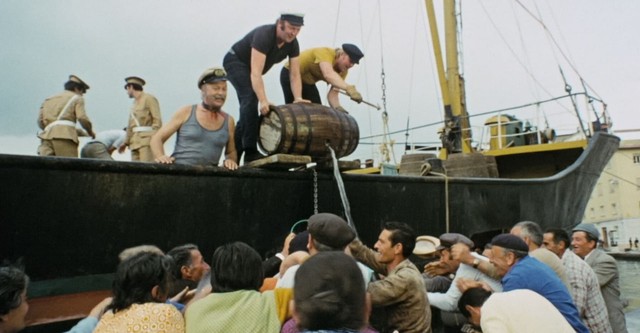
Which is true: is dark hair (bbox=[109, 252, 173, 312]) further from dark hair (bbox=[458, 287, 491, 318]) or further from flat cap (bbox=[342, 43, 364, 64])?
flat cap (bbox=[342, 43, 364, 64])

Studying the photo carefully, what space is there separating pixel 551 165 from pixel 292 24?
7404 mm

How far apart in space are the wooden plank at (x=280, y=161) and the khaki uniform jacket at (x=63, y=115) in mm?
1975

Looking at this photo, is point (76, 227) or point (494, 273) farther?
point (494, 273)

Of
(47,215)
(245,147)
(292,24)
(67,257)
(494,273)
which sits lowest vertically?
(494,273)

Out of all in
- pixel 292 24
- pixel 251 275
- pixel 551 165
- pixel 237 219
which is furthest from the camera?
pixel 551 165

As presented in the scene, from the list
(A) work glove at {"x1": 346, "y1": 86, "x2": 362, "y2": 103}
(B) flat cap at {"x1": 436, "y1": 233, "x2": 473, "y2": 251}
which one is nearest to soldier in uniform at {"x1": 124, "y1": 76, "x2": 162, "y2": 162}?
(A) work glove at {"x1": 346, "y1": 86, "x2": 362, "y2": 103}

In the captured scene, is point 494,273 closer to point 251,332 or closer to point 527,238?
point 527,238

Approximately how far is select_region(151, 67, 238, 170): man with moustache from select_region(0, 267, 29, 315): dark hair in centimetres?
175

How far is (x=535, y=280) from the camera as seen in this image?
289 cm

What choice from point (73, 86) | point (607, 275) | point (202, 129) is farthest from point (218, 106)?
point (607, 275)

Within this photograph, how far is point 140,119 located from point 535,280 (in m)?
4.54

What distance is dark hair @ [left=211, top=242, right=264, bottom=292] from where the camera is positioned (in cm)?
211

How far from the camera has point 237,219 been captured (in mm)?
3920

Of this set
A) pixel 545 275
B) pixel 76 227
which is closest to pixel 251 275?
pixel 76 227
